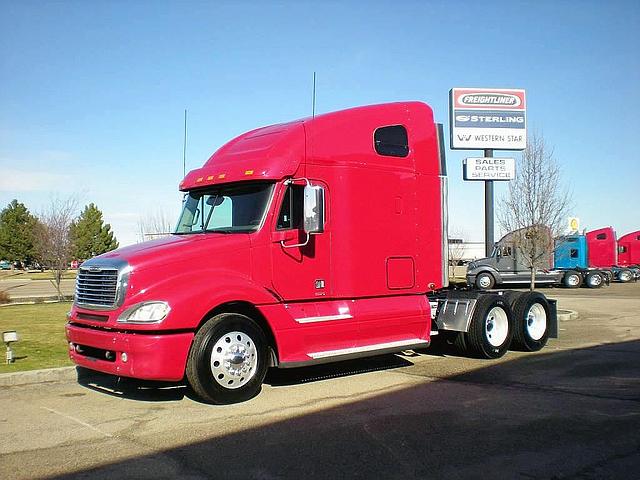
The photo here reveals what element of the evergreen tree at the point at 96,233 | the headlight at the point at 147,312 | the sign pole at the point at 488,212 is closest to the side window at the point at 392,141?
the headlight at the point at 147,312

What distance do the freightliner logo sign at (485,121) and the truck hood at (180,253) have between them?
19816 millimetres

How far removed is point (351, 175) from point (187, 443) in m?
4.41

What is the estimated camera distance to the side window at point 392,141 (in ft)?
29.8

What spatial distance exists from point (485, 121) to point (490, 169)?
2.09 meters

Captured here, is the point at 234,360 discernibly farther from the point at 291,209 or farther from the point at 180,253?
the point at 291,209

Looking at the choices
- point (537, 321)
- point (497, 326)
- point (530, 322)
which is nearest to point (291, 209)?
point (497, 326)

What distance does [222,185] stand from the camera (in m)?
8.32

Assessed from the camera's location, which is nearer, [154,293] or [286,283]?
[154,293]

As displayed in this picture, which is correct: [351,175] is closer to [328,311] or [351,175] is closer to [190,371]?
[328,311]

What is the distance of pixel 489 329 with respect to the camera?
1041 centimetres

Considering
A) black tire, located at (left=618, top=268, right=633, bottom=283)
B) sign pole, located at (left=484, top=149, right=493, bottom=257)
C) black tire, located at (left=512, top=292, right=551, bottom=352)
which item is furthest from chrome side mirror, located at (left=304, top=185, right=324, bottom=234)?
black tire, located at (left=618, top=268, right=633, bottom=283)

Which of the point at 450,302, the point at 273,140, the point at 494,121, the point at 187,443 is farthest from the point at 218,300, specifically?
the point at 494,121

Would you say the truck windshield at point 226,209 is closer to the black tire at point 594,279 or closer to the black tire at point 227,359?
the black tire at point 227,359

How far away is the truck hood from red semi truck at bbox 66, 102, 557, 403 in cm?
2
